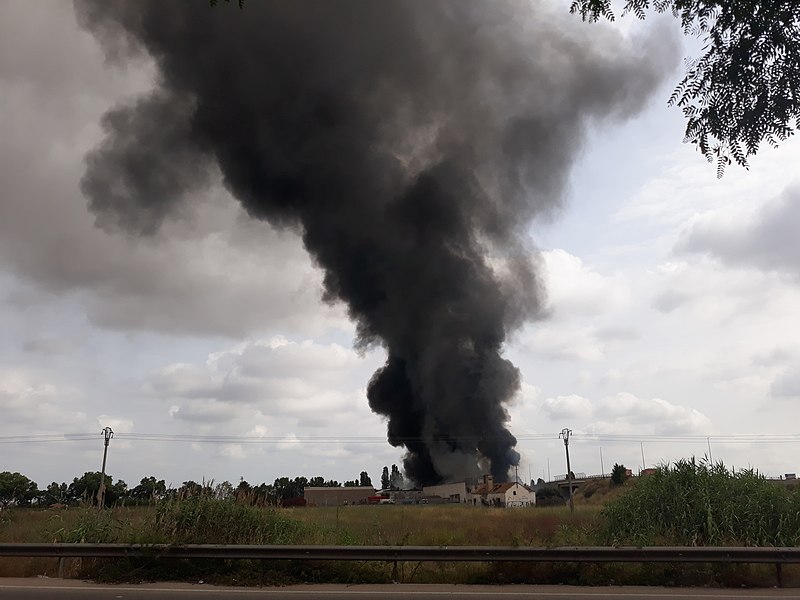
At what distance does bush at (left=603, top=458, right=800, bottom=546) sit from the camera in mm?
12867

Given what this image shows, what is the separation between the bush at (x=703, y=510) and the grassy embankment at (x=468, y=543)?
2 cm

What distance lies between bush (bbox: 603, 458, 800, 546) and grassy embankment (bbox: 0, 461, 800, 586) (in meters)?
0.02

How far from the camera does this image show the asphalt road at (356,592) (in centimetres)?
923

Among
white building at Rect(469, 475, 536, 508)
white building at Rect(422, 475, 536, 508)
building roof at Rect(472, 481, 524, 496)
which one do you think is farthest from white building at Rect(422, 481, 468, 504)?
building roof at Rect(472, 481, 524, 496)

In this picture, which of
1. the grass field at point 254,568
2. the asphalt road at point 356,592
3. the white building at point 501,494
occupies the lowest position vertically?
the asphalt road at point 356,592

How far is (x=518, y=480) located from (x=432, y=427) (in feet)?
45.6

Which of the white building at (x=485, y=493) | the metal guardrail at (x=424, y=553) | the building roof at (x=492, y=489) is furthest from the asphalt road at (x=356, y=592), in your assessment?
the building roof at (x=492, y=489)

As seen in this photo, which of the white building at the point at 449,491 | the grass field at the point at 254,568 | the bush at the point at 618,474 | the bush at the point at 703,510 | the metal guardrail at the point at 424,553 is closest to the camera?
the metal guardrail at the point at 424,553

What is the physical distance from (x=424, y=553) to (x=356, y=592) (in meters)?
1.40

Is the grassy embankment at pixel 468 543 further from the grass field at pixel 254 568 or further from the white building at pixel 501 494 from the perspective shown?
the white building at pixel 501 494

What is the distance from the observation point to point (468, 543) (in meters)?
13.9

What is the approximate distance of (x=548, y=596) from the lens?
9.32 metres

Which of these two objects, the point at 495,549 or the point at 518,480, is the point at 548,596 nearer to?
the point at 495,549

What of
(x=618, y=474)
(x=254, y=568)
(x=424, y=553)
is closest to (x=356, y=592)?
(x=424, y=553)
